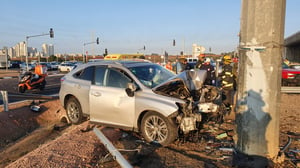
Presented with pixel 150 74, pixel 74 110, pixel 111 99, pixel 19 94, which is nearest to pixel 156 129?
pixel 111 99

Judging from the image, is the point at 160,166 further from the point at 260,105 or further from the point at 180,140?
the point at 260,105

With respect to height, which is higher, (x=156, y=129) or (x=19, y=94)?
(x=156, y=129)

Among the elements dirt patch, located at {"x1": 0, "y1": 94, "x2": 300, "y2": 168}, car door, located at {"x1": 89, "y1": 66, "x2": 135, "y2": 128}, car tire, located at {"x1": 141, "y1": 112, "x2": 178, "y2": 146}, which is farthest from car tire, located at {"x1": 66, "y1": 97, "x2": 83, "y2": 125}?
car tire, located at {"x1": 141, "y1": 112, "x2": 178, "y2": 146}

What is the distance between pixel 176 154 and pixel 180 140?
0.72 metres

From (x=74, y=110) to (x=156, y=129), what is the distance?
3010 millimetres

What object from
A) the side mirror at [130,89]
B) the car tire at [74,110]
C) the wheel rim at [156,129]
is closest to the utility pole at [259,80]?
the wheel rim at [156,129]

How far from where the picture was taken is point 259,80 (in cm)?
350

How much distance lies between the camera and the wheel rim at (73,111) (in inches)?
277

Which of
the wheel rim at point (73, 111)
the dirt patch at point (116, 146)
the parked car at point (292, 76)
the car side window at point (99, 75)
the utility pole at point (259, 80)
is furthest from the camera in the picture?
the parked car at point (292, 76)

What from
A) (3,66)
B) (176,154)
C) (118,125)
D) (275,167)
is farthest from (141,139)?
(3,66)

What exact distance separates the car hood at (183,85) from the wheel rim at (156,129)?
1.85 feet

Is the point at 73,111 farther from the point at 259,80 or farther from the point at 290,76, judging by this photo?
the point at 290,76

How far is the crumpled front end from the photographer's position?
4.85 m

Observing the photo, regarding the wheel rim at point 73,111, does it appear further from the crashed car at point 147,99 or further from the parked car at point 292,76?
the parked car at point 292,76
